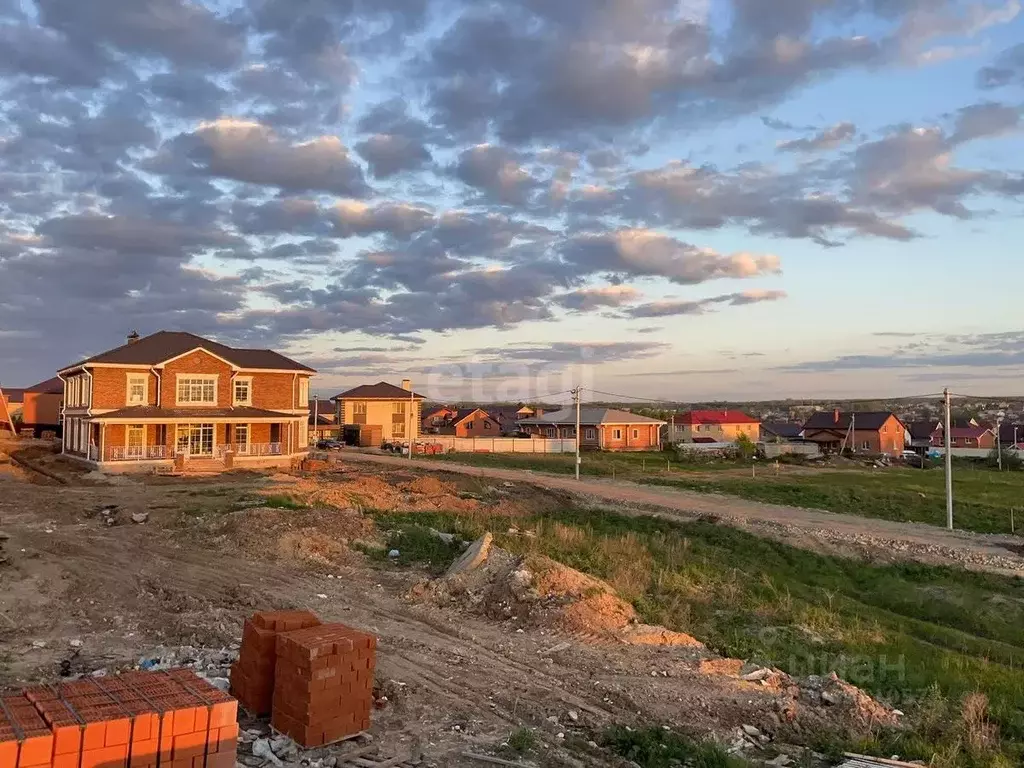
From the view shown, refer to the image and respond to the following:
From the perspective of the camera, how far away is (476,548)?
15.0 m

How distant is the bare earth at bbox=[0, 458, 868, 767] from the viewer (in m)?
8.20

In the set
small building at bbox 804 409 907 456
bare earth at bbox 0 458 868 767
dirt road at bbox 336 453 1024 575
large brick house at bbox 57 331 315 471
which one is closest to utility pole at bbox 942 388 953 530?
dirt road at bbox 336 453 1024 575

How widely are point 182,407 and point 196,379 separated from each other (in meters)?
1.58

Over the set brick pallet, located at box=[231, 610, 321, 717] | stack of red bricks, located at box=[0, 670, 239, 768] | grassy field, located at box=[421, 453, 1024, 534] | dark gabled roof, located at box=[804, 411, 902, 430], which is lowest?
grassy field, located at box=[421, 453, 1024, 534]

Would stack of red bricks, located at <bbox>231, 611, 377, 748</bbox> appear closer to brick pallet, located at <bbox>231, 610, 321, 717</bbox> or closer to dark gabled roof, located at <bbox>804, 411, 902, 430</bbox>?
brick pallet, located at <bbox>231, 610, 321, 717</bbox>

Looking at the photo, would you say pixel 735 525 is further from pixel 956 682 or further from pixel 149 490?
pixel 149 490

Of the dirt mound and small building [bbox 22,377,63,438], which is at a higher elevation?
small building [bbox 22,377,63,438]

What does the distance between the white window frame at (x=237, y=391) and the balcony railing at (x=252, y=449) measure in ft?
8.25

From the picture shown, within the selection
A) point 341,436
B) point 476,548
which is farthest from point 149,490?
point 341,436

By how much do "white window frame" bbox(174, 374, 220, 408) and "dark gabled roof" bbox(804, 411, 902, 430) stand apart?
60614 millimetres

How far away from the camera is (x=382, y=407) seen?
213 ft

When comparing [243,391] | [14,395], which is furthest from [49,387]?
[243,391]

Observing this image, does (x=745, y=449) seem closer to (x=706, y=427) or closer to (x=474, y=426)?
(x=706, y=427)

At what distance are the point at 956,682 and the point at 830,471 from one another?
44110mm
